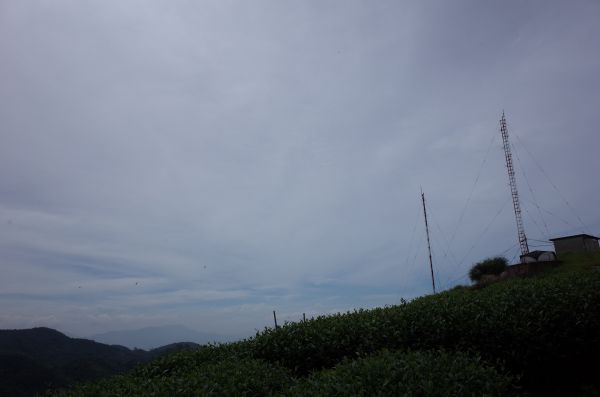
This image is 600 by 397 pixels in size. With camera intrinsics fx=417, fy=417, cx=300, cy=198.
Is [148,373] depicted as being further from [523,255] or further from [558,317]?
[523,255]

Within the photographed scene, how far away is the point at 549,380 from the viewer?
8523 mm

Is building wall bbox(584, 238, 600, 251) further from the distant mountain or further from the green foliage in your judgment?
the distant mountain

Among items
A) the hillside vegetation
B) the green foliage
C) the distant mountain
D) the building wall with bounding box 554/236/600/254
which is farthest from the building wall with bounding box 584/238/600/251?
the distant mountain

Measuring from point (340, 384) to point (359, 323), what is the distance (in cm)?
Answer: 387

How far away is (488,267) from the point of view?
93.5ft

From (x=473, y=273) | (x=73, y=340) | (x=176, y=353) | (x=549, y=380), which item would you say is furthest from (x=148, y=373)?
(x=73, y=340)

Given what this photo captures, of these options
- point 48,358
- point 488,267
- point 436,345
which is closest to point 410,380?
point 436,345

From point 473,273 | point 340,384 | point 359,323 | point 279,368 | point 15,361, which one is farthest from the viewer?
point 15,361

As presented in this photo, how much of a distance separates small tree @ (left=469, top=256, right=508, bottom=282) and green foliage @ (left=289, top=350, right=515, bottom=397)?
24.3 m

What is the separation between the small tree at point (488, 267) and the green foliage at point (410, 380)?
24343mm

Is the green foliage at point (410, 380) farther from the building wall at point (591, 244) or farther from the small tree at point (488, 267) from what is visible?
the building wall at point (591, 244)

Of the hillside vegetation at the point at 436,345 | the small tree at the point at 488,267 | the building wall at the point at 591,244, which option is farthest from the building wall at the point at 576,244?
the hillside vegetation at the point at 436,345

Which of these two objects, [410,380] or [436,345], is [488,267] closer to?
[436,345]

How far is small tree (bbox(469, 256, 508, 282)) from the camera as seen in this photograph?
28.1m
